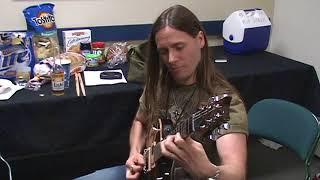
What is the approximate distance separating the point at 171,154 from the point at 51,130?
867mm

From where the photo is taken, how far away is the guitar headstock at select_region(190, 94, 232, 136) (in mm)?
860

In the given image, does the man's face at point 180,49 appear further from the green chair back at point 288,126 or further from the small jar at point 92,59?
the small jar at point 92,59

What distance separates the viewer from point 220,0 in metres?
2.38

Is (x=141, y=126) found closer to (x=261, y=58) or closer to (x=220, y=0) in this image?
(x=261, y=58)

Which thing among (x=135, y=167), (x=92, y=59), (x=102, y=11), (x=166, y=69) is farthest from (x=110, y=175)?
(x=102, y=11)

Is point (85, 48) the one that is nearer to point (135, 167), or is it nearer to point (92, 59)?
point (92, 59)

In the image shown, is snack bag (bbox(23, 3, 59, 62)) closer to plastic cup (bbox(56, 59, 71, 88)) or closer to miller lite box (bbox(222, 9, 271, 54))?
plastic cup (bbox(56, 59, 71, 88))

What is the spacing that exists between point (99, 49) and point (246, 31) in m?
0.84

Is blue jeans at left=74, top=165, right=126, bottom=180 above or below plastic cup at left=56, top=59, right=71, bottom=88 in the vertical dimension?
below

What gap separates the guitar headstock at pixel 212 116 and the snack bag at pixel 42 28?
3.85 ft

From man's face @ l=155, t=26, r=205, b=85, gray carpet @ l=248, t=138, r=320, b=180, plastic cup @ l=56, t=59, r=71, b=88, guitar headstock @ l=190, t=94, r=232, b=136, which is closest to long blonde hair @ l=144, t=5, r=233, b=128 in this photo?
man's face @ l=155, t=26, r=205, b=85

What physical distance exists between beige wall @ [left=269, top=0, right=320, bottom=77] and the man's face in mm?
1304

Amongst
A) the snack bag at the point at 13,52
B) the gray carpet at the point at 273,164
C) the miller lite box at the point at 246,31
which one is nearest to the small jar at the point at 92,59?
the snack bag at the point at 13,52

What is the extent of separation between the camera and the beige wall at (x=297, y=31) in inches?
88.5
